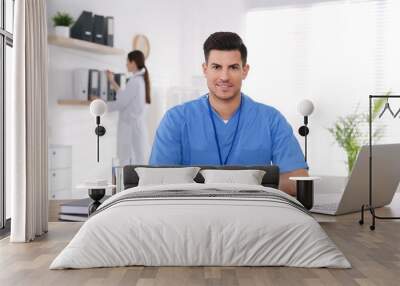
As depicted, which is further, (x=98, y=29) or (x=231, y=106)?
(x=98, y=29)

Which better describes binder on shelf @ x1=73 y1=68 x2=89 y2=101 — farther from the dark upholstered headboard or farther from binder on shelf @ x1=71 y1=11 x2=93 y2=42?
the dark upholstered headboard

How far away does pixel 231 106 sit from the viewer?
6336 mm

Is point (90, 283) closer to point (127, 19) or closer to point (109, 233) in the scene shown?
point (109, 233)

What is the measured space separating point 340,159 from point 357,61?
4.06 feet

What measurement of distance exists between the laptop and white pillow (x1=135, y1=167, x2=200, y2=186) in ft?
5.19

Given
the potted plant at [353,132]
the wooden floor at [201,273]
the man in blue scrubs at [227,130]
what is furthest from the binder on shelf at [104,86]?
the wooden floor at [201,273]

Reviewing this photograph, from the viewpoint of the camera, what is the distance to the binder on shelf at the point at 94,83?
25.0 feet

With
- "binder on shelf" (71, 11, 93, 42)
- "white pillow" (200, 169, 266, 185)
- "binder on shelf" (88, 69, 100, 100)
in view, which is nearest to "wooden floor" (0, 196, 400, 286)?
"white pillow" (200, 169, 266, 185)

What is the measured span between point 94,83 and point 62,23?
81 centimetres

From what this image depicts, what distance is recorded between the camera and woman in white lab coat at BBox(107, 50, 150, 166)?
776cm

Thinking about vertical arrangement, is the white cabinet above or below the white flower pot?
below

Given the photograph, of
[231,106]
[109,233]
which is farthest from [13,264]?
A: [231,106]

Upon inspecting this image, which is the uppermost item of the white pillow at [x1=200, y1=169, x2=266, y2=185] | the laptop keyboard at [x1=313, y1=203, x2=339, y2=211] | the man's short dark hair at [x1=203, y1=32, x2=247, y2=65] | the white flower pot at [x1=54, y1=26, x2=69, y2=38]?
the white flower pot at [x1=54, y1=26, x2=69, y2=38]

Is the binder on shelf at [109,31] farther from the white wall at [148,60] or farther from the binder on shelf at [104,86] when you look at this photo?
the binder on shelf at [104,86]
